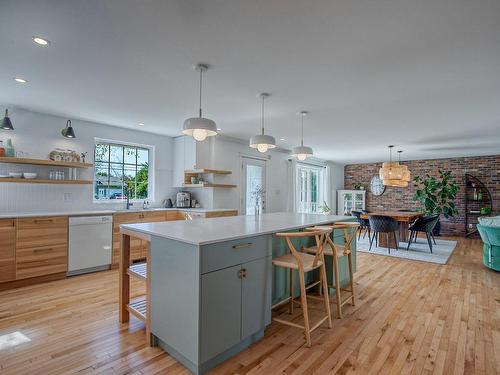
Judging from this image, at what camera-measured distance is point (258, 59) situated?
8.12ft

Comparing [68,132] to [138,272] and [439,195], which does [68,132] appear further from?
[439,195]

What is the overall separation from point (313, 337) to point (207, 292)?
1.14 metres

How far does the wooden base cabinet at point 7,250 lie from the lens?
3.43 metres

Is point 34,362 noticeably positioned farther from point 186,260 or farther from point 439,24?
point 439,24

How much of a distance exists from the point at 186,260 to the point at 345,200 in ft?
30.3

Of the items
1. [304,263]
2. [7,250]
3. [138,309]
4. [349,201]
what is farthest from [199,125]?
[349,201]

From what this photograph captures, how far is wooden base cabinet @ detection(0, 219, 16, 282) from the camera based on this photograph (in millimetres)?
3428

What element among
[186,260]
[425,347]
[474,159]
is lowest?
[425,347]

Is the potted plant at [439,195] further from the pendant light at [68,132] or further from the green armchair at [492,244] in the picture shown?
the pendant light at [68,132]

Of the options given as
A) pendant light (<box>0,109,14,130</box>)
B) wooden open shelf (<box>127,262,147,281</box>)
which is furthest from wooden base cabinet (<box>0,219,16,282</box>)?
wooden open shelf (<box>127,262,147,281</box>)

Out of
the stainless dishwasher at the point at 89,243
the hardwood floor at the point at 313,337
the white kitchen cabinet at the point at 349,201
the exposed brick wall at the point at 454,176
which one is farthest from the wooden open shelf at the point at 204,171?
the exposed brick wall at the point at 454,176

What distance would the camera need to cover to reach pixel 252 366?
6.50 ft

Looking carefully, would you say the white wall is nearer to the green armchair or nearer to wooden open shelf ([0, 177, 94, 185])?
wooden open shelf ([0, 177, 94, 185])

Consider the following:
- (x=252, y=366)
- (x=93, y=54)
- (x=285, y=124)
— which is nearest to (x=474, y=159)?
(x=285, y=124)
